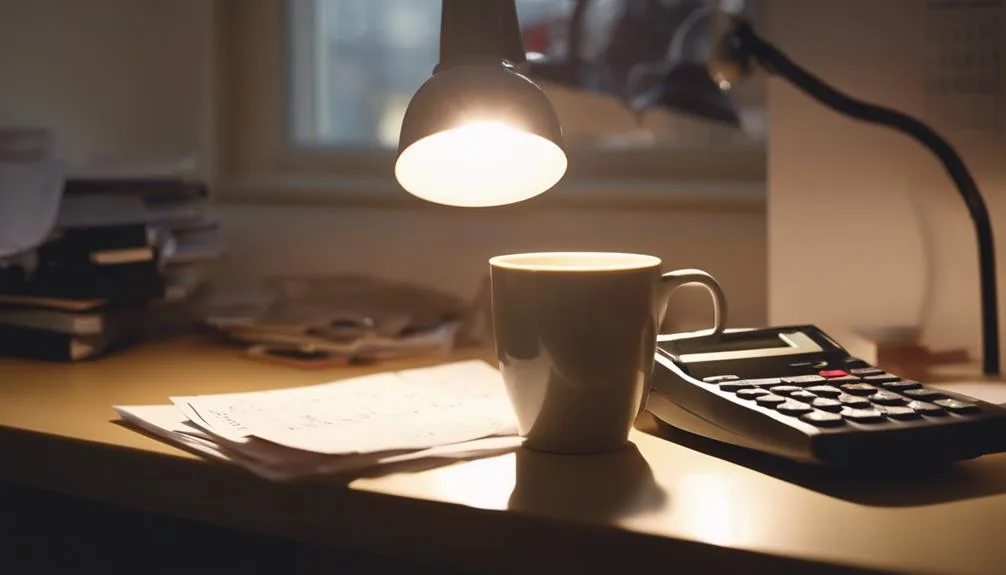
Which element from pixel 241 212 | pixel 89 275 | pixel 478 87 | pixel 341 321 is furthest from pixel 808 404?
pixel 241 212

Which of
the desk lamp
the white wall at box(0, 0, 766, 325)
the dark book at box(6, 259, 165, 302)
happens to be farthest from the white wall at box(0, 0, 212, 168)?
the desk lamp

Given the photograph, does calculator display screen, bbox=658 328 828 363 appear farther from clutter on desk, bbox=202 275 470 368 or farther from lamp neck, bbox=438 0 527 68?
clutter on desk, bbox=202 275 470 368

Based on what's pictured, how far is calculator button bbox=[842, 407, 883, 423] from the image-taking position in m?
0.55

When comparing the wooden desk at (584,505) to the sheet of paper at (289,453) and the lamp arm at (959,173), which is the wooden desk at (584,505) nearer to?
the sheet of paper at (289,453)

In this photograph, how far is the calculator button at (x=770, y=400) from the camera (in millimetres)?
572

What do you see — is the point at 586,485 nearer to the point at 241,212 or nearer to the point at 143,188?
the point at 143,188

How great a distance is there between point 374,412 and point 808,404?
11.1 inches

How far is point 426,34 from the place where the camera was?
136 centimetres

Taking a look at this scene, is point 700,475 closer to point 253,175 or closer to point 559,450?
point 559,450

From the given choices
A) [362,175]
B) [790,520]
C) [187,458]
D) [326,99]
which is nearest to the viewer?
[790,520]

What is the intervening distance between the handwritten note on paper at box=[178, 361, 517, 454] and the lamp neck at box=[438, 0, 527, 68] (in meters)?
0.23

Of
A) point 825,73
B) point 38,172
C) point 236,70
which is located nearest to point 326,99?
point 236,70

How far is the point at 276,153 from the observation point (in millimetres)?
1353

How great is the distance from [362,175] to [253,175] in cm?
16
